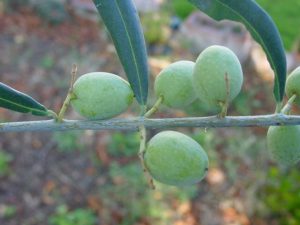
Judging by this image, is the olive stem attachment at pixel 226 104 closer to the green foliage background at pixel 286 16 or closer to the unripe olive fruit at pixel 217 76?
the unripe olive fruit at pixel 217 76

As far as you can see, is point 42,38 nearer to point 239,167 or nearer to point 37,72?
point 37,72

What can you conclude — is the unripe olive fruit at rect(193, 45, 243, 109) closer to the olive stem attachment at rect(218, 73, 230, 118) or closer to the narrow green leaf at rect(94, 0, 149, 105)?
the olive stem attachment at rect(218, 73, 230, 118)

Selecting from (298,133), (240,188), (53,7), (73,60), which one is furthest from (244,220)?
(53,7)

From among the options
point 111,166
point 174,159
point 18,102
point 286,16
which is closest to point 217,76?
point 174,159

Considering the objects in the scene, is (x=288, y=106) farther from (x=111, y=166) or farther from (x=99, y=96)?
(x=111, y=166)

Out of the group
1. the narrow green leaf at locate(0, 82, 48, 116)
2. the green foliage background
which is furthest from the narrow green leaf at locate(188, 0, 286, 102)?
the green foliage background
